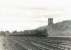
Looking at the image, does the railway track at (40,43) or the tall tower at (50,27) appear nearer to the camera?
the railway track at (40,43)

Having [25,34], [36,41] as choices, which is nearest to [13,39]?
[25,34]

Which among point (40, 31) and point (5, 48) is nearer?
point (40, 31)

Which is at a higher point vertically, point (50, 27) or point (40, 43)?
point (50, 27)

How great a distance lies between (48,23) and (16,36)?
99cm

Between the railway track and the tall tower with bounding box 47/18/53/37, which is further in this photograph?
the tall tower with bounding box 47/18/53/37

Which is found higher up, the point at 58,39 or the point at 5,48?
the point at 58,39

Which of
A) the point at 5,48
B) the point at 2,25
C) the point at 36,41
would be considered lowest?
the point at 5,48

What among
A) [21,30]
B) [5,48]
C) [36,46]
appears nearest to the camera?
[36,46]

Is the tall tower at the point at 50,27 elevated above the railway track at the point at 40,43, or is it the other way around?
the tall tower at the point at 50,27

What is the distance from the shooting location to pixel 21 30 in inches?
156

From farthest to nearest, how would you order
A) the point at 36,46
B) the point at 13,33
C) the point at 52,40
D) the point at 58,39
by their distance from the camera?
the point at 13,33, the point at 36,46, the point at 52,40, the point at 58,39

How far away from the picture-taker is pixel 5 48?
5070 mm

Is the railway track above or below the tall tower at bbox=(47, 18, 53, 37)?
below

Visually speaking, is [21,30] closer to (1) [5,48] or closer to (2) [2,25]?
(2) [2,25]
